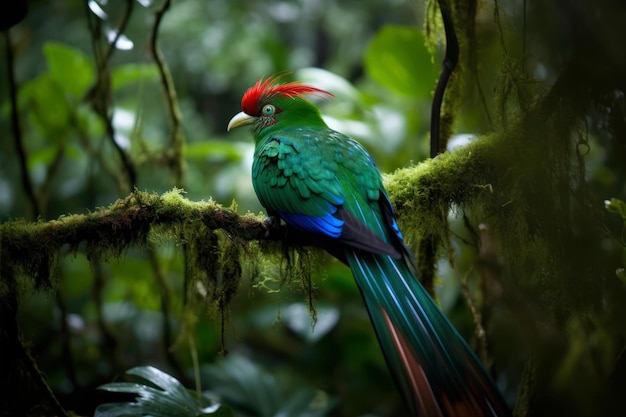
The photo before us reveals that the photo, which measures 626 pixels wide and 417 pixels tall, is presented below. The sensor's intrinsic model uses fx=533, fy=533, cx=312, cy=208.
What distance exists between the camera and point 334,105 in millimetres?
5070

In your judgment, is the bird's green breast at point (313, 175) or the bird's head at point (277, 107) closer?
the bird's green breast at point (313, 175)

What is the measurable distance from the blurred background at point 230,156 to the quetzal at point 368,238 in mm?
314

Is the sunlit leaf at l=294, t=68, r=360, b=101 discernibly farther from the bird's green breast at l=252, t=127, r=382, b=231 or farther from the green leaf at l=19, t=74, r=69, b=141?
the green leaf at l=19, t=74, r=69, b=141

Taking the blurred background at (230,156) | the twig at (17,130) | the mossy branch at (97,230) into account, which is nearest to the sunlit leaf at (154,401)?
the blurred background at (230,156)

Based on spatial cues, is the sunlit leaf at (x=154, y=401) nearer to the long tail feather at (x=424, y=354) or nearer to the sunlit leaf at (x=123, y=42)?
the long tail feather at (x=424, y=354)

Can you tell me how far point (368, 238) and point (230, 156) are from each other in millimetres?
2266

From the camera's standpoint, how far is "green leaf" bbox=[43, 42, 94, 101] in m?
3.77

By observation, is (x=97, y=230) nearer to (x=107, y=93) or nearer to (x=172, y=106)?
(x=172, y=106)

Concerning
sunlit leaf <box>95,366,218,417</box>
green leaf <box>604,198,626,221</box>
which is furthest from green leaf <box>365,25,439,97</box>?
sunlit leaf <box>95,366,218,417</box>

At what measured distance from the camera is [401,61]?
Result: 4.00 metres

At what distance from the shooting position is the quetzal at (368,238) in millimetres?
1710

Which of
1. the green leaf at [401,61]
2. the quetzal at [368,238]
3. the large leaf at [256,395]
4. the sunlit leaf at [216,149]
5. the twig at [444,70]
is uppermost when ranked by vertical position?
the green leaf at [401,61]

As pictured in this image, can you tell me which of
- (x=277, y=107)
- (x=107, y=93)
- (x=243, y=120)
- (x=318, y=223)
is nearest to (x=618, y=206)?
(x=318, y=223)

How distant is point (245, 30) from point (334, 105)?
123 cm
